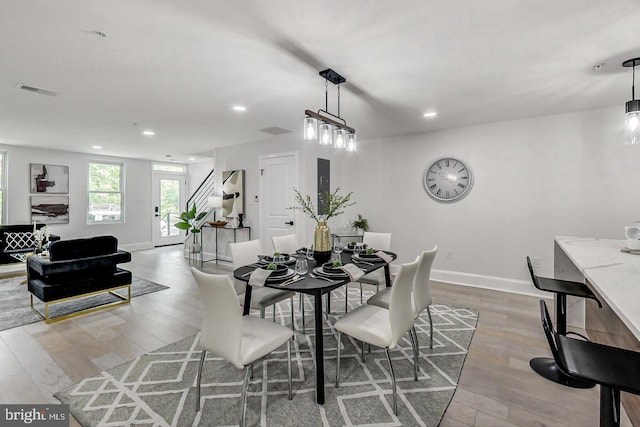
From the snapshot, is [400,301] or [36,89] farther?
[36,89]

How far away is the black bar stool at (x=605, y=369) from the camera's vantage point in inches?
44.1

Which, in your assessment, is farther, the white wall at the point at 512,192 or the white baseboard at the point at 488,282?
the white baseboard at the point at 488,282

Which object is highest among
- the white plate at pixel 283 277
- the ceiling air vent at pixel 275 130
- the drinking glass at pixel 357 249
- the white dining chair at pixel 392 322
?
the ceiling air vent at pixel 275 130

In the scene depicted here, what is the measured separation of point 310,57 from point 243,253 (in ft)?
6.09

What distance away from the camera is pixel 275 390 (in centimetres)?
208

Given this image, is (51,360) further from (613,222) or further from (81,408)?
(613,222)

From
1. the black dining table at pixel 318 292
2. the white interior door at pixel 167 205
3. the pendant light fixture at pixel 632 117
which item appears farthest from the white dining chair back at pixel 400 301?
the white interior door at pixel 167 205

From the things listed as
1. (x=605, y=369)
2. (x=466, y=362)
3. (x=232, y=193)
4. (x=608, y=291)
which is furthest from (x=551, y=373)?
(x=232, y=193)

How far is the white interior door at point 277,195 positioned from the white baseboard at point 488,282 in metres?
2.54

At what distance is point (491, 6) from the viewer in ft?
5.77

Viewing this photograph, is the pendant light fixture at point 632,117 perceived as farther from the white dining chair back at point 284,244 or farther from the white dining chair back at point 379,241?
the white dining chair back at point 284,244

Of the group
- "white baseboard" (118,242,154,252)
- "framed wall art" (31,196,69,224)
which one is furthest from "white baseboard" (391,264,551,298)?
"framed wall art" (31,196,69,224)

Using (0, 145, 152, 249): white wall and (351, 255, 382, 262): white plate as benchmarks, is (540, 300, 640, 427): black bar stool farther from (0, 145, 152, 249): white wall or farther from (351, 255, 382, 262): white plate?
(0, 145, 152, 249): white wall

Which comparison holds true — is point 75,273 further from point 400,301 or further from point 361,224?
point 361,224
